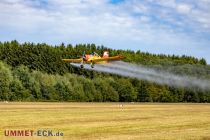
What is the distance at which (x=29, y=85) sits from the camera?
13138cm

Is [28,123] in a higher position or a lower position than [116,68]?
lower

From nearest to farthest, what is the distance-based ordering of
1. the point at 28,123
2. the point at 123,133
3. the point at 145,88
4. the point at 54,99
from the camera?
the point at 123,133 < the point at 28,123 < the point at 54,99 < the point at 145,88

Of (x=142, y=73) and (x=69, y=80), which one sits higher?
(x=142, y=73)

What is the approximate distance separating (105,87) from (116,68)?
2322 inches

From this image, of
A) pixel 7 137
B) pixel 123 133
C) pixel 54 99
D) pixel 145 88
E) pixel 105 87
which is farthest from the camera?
pixel 145 88

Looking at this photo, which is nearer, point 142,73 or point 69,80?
point 142,73

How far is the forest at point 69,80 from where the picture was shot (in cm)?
12875

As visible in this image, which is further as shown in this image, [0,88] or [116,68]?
[0,88]

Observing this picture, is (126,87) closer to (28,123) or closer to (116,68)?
Answer: (116,68)

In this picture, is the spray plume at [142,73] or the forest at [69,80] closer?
the spray plume at [142,73]

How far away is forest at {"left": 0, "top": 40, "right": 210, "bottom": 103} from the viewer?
12875cm

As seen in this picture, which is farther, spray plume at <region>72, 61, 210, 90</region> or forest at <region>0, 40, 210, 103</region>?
forest at <region>0, 40, 210, 103</region>

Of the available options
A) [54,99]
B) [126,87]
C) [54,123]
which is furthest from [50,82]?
[54,123]

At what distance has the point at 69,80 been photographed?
14238 centimetres
